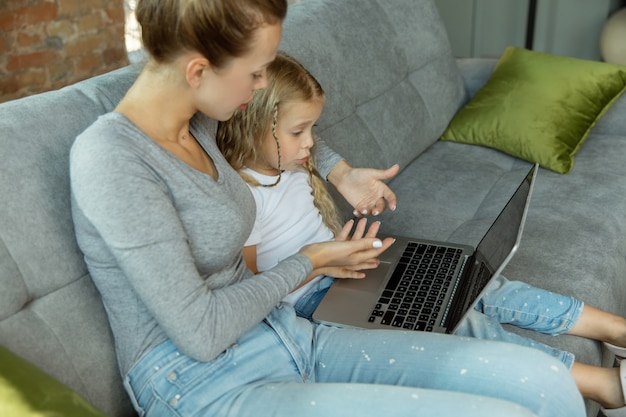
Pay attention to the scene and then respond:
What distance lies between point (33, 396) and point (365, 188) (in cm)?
95

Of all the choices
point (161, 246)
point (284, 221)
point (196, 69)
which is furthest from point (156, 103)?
point (284, 221)

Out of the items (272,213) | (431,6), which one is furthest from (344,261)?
(431,6)

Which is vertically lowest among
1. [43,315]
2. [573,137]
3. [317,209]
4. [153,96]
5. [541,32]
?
[541,32]

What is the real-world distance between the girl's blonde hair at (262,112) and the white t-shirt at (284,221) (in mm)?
48

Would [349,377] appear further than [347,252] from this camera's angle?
No

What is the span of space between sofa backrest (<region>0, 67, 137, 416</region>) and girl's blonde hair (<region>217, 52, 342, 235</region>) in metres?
0.33

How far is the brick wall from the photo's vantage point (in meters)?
3.53

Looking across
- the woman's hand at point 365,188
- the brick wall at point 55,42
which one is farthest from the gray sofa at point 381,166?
the brick wall at point 55,42

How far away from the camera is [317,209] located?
67.0 inches

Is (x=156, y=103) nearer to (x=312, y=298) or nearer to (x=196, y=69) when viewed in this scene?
(x=196, y=69)

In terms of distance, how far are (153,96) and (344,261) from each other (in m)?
0.49

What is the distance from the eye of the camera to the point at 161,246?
109 cm

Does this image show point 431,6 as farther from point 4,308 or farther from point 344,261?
point 4,308

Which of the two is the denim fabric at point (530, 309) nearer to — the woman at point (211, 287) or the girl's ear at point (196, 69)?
the woman at point (211, 287)
